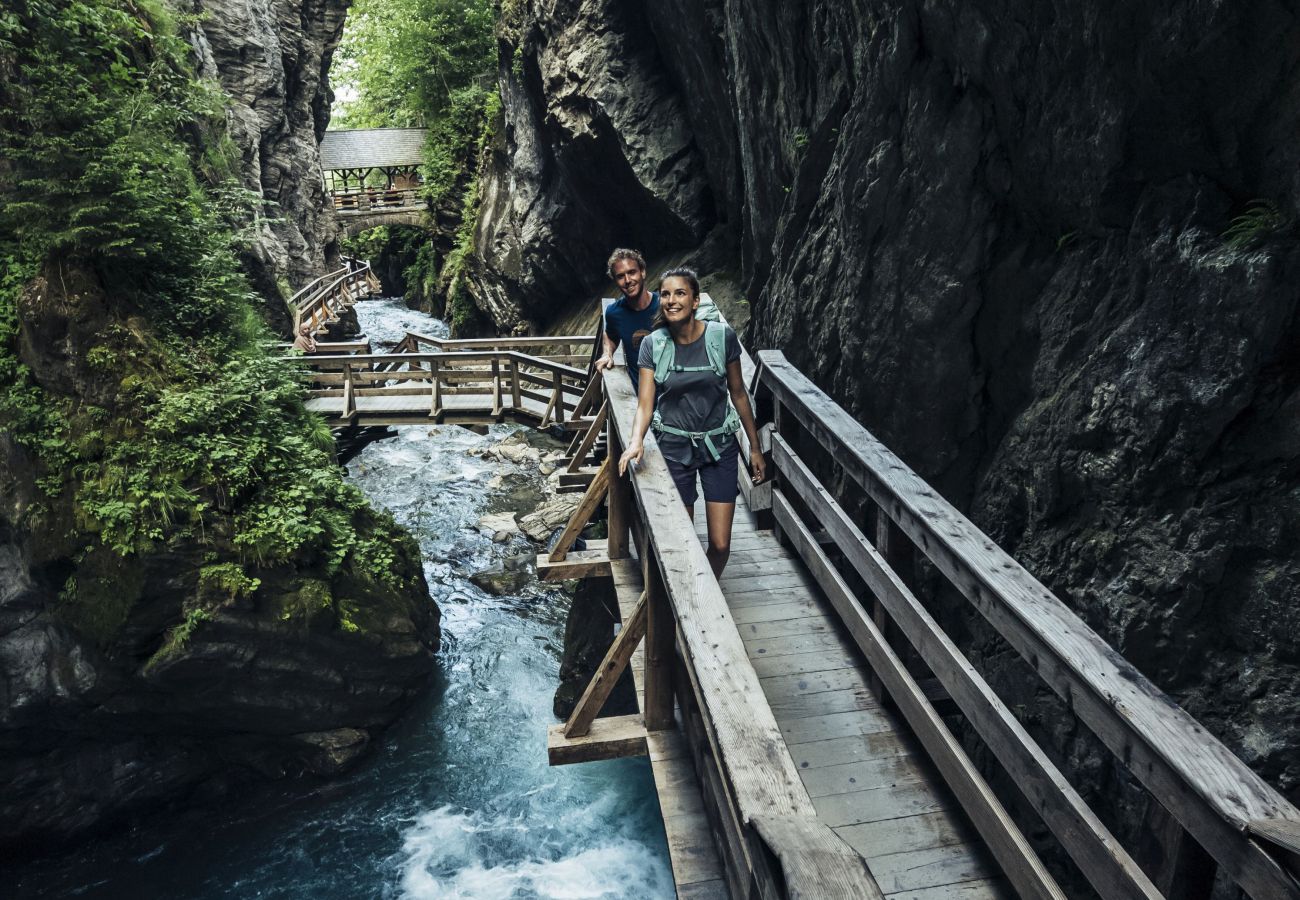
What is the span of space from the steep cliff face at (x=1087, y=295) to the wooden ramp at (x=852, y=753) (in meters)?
0.81

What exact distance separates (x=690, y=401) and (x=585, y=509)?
6.23 ft

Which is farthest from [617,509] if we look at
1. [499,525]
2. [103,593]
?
[499,525]

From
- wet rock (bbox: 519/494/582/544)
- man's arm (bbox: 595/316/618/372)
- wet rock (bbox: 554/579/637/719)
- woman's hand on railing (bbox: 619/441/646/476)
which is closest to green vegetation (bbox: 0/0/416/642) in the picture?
wet rock (bbox: 554/579/637/719)

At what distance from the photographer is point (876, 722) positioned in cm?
372

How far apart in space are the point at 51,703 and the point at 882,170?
30.5ft

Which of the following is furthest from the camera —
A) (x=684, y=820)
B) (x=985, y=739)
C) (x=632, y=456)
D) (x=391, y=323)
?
(x=391, y=323)

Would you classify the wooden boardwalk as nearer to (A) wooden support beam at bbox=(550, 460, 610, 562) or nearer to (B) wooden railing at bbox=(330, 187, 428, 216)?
(A) wooden support beam at bbox=(550, 460, 610, 562)

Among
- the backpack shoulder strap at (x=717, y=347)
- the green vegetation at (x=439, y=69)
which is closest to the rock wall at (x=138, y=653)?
the backpack shoulder strap at (x=717, y=347)

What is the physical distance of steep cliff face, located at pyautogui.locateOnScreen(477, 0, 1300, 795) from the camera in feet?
9.88

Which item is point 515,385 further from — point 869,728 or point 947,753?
point 947,753

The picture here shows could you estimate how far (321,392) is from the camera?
1316cm

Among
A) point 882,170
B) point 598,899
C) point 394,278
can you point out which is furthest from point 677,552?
point 394,278

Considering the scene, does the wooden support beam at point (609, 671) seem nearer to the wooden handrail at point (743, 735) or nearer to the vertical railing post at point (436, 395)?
the wooden handrail at point (743, 735)

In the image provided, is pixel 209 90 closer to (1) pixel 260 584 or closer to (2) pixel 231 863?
(1) pixel 260 584
